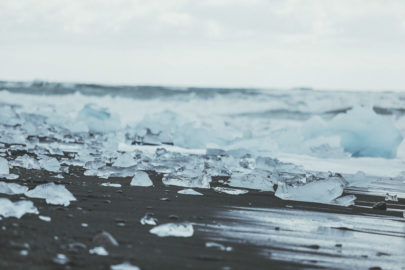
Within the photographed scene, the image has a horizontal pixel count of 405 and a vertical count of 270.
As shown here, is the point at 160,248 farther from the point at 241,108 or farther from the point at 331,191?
the point at 241,108

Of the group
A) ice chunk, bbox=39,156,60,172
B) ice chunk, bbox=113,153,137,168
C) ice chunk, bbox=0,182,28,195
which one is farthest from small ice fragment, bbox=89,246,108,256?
ice chunk, bbox=113,153,137,168

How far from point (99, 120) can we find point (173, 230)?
7056 mm

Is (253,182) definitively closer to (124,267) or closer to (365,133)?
(124,267)

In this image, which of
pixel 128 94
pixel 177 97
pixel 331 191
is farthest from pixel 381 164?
pixel 128 94

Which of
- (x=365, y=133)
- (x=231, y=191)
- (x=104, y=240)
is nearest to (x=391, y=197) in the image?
(x=231, y=191)

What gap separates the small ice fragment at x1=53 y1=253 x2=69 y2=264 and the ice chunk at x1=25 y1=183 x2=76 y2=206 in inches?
32.3

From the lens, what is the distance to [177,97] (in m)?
17.6

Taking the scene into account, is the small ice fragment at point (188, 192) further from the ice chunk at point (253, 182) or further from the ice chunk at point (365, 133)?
the ice chunk at point (365, 133)

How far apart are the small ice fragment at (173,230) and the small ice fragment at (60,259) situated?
0.45 metres

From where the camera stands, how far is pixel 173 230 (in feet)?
6.42

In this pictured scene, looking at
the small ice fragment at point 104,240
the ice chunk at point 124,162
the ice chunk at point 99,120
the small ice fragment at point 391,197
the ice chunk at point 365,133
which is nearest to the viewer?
the small ice fragment at point 104,240

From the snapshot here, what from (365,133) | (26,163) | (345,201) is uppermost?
(365,133)

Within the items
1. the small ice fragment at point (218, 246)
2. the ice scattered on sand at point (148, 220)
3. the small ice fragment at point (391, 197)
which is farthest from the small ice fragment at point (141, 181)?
the small ice fragment at point (391, 197)

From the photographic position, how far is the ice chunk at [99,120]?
336 inches
